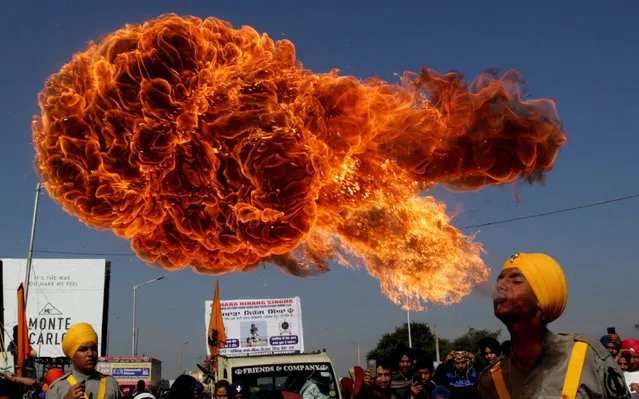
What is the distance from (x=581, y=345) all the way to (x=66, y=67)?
1107cm

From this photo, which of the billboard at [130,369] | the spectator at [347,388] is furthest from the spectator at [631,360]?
the billboard at [130,369]

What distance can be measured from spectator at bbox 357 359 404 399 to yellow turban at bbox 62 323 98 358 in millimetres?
3780

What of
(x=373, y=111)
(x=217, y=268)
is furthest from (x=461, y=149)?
(x=217, y=268)

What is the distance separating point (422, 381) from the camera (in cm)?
848

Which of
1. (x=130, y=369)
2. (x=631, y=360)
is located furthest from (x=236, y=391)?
(x=130, y=369)

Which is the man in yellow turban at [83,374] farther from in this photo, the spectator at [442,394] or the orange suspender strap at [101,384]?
the spectator at [442,394]

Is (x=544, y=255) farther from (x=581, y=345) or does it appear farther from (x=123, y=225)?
(x=123, y=225)

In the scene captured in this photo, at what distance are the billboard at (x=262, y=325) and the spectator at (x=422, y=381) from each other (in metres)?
13.6

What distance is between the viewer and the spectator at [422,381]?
8053mm

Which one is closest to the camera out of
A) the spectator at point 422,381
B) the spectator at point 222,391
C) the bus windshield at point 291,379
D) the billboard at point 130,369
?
the spectator at point 422,381

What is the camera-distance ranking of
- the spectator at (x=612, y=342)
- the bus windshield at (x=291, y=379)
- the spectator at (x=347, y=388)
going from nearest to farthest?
the spectator at (x=612, y=342), the bus windshield at (x=291, y=379), the spectator at (x=347, y=388)

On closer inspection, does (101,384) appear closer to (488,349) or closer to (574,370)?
(574,370)

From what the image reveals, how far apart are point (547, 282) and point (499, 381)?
0.47 meters

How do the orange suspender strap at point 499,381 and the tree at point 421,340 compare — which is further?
the tree at point 421,340
